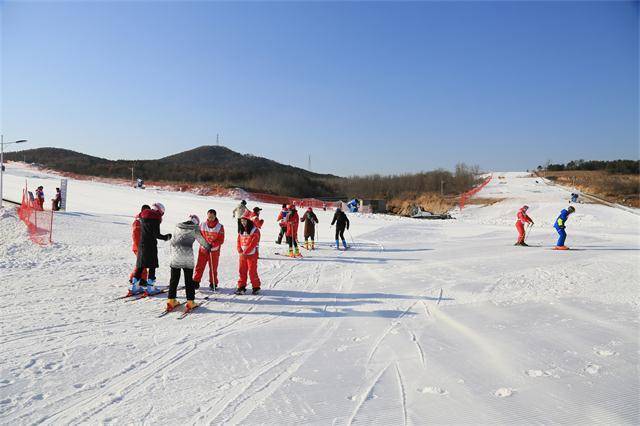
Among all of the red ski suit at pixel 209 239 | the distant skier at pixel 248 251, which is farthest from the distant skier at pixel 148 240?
the distant skier at pixel 248 251

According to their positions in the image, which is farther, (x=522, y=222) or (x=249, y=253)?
(x=522, y=222)

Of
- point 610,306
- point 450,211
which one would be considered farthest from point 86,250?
point 450,211

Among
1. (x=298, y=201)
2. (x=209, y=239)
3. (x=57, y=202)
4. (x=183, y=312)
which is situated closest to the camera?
(x=183, y=312)

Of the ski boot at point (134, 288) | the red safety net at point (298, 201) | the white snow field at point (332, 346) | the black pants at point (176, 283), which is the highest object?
the red safety net at point (298, 201)

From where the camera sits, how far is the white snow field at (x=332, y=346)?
12.4 feet

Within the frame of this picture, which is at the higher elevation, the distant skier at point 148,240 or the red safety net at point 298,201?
the red safety net at point 298,201

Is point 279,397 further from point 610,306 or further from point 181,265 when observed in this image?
point 610,306

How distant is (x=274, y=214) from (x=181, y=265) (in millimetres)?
21932

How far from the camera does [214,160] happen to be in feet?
477

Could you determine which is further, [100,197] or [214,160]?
[214,160]

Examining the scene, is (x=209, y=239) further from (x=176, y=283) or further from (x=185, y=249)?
(x=176, y=283)

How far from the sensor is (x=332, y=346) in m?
5.35

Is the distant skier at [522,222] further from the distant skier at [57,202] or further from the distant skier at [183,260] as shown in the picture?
the distant skier at [57,202]

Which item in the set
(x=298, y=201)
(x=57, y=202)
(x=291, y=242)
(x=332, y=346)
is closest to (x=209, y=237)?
(x=332, y=346)
